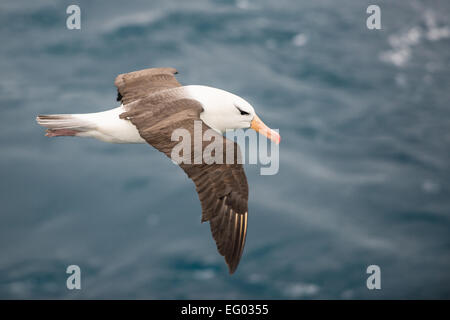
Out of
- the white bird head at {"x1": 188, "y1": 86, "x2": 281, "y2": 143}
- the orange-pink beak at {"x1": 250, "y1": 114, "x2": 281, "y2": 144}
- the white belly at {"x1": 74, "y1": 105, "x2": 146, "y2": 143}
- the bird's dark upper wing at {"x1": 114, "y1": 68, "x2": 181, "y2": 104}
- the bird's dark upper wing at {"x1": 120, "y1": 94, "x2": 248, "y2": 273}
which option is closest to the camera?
the bird's dark upper wing at {"x1": 120, "y1": 94, "x2": 248, "y2": 273}

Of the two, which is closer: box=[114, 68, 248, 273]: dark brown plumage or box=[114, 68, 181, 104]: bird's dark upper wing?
box=[114, 68, 248, 273]: dark brown plumage

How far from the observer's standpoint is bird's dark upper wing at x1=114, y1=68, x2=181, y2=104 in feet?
29.8

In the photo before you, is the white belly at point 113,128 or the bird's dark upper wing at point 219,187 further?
the white belly at point 113,128

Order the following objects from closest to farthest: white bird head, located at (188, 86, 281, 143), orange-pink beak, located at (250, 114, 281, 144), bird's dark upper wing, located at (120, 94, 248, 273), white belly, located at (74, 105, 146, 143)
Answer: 1. bird's dark upper wing, located at (120, 94, 248, 273)
2. white belly, located at (74, 105, 146, 143)
3. white bird head, located at (188, 86, 281, 143)
4. orange-pink beak, located at (250, 114, 281, 144)

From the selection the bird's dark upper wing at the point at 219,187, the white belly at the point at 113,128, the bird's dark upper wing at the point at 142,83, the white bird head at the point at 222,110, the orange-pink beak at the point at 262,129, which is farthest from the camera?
the bird's dark upper wing at the point at 142,83

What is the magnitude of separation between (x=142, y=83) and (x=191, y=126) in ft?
6.92

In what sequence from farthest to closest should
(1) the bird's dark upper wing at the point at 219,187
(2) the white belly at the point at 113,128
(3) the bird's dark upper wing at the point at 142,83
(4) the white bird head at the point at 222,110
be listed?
(3) the bird's dark upper wing at the point at 142,83 → (4) the white bird head at the point at 222,110 → (2) the white belly at the point at 113,128 → (1) the bird's dark upper wing at the point at 219,187

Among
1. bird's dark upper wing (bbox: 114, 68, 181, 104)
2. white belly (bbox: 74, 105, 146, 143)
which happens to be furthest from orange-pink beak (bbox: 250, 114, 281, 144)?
white belly (bbox: 74, 105, 146, 143)

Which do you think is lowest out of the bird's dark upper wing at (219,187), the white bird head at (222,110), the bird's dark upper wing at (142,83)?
the bird's dark upper wing at (219,187)

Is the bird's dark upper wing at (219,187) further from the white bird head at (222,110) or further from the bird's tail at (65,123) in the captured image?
the bird's tail at (65,123)

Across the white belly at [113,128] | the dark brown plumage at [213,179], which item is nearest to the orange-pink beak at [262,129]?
the dark brown plumage at [213,179]

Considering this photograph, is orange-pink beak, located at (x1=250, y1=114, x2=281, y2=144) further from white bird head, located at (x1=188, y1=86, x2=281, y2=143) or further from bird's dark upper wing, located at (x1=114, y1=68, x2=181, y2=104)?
bird's dark upper wing, located at (x1=114, y1=68, x2=181, y2=104)

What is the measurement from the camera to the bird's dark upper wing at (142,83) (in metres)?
9.08

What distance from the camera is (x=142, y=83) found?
934 centimetres
